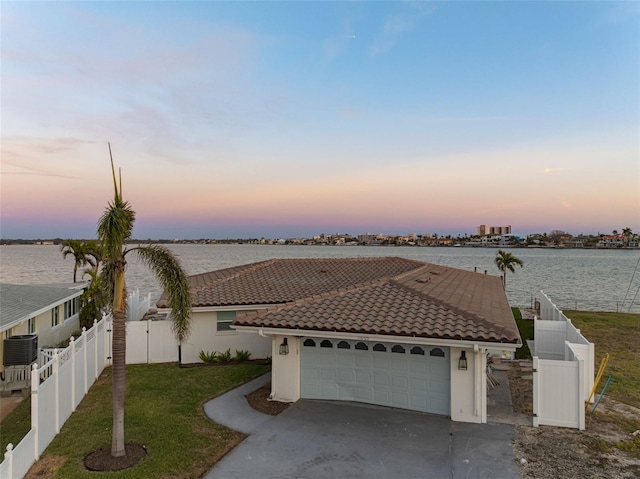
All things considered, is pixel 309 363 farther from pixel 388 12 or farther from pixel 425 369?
pixel 388 12

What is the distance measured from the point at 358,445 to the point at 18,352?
11.1 meters

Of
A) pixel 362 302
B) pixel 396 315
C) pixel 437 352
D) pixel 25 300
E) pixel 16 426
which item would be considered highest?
pixel 362 302

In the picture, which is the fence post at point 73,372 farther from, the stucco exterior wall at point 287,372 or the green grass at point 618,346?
the green grass at point 618,346

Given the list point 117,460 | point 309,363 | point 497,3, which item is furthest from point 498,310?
point 497,3

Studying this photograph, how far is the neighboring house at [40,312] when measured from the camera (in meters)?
14.5

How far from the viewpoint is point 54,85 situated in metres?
18.5

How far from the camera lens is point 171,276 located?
822cm

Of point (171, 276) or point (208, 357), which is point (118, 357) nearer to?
point (171, 276)

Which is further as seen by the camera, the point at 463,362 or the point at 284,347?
the point at 284,347

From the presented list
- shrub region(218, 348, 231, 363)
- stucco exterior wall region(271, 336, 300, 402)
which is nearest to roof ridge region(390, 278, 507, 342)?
stucco exterior wall region(271, 336, 300, 402)

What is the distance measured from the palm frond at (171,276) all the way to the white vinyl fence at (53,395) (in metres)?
2.74

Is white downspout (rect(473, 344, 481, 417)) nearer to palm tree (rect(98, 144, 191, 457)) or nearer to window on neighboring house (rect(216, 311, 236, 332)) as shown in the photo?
palm tree (rect(98, 144, 191, 457))

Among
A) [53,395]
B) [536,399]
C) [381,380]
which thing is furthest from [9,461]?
[536,399]

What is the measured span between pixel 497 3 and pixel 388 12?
4.61 meters
